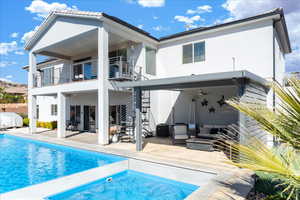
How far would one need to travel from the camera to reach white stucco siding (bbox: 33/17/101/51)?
479 inches

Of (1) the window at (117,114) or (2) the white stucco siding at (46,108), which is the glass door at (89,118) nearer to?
(1) the window at (117,114)

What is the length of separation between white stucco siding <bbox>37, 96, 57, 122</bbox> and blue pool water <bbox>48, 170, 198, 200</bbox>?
16.4 m

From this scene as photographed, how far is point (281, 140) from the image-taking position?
89.3 inches

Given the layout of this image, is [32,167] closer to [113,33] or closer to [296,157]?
[113,33]

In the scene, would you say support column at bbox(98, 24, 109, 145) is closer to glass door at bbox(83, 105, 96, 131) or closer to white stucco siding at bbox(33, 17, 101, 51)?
white stucco siding at bbox(33, 17, 101, 51)

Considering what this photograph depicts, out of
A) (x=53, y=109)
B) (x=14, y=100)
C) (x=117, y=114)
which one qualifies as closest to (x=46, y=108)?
(x=53, y=109)

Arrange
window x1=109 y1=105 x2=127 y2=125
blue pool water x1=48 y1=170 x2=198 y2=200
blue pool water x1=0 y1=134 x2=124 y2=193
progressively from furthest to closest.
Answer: window x1=109 y1=105 x2=127 y2=125
blue pool water x1=0 y1=134 x2=124 y2=193
blue pool water x1=48 y1=170 x2=198 y2=200

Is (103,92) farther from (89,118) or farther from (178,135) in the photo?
(89,118)

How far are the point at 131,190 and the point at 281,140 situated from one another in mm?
5614

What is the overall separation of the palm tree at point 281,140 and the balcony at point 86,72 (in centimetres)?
996

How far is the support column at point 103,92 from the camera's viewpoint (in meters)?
11.2

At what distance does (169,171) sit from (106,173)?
7.86 feet

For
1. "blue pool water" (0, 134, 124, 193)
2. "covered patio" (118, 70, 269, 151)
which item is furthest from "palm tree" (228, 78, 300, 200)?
"blue pool water" (0, 134, 124, 193)

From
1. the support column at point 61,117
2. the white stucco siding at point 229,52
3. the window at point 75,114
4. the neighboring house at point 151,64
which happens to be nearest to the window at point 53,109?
the window at point 75,114
